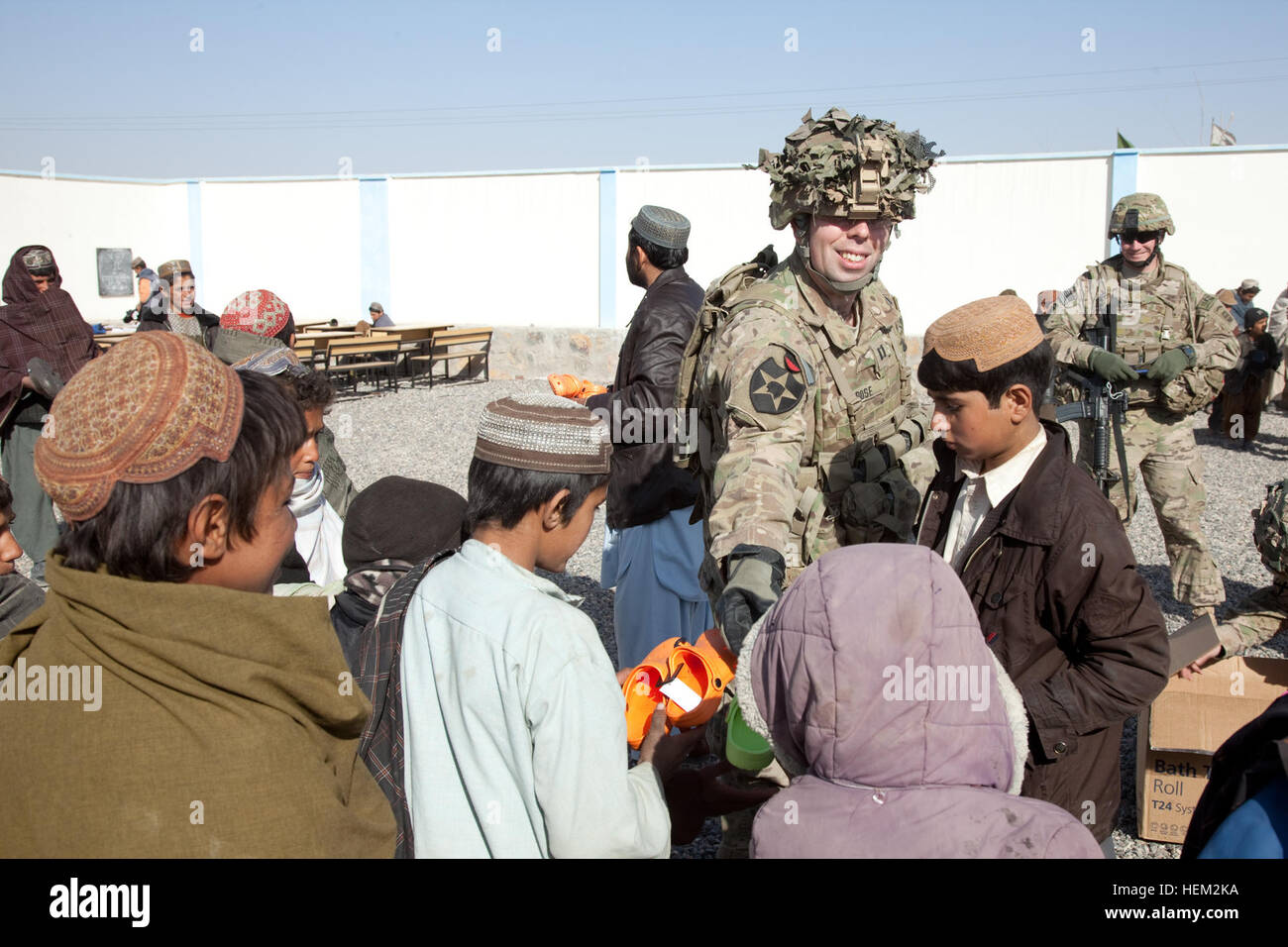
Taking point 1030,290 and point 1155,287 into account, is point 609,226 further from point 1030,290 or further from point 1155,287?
point 1155,287

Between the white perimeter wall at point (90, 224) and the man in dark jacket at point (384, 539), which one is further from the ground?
the white perimeter wall at point (90, 224)

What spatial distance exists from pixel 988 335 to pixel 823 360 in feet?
2.71

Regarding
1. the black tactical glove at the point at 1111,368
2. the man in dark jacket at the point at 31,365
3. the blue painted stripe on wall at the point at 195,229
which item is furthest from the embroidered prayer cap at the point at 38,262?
the blue painted stripe on wall at the point at 195,229

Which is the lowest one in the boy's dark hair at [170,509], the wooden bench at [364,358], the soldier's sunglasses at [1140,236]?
the wooden bench at [364,358]

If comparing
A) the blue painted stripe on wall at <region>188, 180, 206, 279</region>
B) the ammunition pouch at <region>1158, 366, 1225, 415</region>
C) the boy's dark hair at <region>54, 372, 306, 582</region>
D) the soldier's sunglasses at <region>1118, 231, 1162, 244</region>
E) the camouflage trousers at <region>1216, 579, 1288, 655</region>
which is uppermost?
the blue painted stripe on wall at <region>188, 180, 206, 279</region>

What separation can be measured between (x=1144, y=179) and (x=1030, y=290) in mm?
2652

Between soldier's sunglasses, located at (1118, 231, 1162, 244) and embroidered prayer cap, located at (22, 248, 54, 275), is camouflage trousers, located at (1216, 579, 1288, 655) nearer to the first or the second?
soldier's sunglasses, located at (1118, 231, 1162, 244)

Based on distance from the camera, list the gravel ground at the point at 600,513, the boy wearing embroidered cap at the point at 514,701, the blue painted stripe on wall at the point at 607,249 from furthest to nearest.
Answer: the blue painted stripe on wall at the point at 607,249, the gravel ground at the point at 600,513, the boy wearing embroidered cap at the point at 514,701

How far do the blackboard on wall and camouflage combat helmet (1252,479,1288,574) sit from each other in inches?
1044

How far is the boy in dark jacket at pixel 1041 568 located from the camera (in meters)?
2.20

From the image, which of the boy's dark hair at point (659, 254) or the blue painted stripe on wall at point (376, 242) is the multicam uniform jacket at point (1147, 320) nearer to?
the boy's dark hair at point (659, 254)

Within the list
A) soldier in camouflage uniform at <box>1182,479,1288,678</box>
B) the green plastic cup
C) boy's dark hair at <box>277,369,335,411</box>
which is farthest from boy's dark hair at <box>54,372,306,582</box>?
soldier in camouflage uniform at <box>1182,479,1288,678</box>

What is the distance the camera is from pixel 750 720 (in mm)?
1775

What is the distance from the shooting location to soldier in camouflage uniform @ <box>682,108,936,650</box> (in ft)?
9.59
